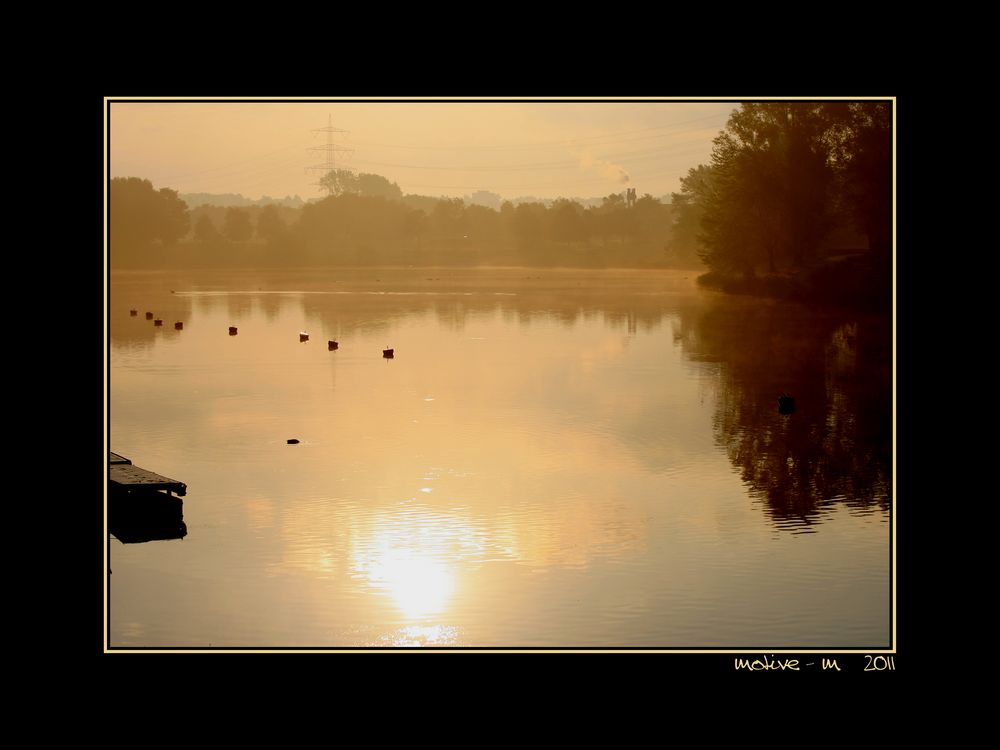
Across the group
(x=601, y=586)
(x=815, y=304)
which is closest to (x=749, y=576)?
(x=601, y=586)

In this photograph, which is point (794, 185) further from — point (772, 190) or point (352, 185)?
point (352, 185)

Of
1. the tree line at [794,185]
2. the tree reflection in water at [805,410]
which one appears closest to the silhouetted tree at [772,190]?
the tree line at [794,185]

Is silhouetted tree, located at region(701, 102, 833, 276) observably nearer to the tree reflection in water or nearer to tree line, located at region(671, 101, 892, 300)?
tree line, located at region(671, 101, 892, 300)

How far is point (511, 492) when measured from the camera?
22.1 m

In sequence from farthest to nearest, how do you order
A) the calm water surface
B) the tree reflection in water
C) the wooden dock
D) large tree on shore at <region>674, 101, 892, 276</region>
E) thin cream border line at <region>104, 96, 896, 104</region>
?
large tree on shore at <region>674, 101, 892, 276</region> < the tree reflection in water < the wooden dock < the calm water surface < thin cream border line at <region>104, 96, 896, 104</region>

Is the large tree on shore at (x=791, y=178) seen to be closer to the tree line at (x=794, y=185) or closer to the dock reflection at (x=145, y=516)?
the tree line at (x=794, y=185)

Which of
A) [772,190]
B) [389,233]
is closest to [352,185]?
[389,233]

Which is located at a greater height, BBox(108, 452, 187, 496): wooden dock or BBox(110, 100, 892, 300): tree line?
BBox(110, 100, 892, 300): tree line

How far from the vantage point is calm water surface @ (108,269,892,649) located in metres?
15.6

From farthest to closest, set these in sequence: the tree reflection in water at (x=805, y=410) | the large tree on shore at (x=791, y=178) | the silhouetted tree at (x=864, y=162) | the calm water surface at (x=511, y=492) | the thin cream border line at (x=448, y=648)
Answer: the large tree on shore at (x=791, y=178), the silhouetted tree at (x=864, y=162), the tree reflection in water at (x=805, y=410), the calm water surface at (x=511, y=492), the thin cream border line at (x=448, y=648)

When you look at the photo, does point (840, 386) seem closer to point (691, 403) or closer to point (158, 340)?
point (691, 403)

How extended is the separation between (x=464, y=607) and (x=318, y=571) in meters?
2.48

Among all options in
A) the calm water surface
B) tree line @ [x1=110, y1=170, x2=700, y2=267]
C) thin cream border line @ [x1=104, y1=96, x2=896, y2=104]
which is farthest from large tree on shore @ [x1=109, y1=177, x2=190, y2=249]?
thin cream border line @ [x1=104, y1=96, x2=896, y2=104]

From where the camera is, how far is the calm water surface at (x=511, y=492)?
612 inches
